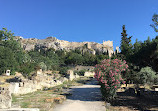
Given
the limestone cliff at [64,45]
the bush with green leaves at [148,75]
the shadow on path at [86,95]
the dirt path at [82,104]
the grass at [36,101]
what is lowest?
the shadow on path at [86,95]

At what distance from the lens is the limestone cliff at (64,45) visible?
99.9 meters

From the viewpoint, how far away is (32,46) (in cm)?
10500

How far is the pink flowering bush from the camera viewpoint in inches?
326

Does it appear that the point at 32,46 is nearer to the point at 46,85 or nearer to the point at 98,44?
the point at 98,44

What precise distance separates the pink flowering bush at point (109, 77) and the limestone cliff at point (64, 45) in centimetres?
8872

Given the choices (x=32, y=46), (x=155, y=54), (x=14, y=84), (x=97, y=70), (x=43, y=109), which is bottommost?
(x=43, y=109)

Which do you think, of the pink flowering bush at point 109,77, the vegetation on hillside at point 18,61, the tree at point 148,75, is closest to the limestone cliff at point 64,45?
the vegetation on hillside at point 18,61

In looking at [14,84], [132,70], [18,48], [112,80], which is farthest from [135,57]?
[18,48]

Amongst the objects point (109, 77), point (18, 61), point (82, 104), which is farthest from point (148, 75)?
point (18, 61)

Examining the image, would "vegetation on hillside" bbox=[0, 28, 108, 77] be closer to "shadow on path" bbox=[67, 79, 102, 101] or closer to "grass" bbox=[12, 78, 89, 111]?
"shadow on path" bbox=[67, 79, 102, 101]

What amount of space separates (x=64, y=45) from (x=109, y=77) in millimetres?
106859

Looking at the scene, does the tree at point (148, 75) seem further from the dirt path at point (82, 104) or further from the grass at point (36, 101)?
the grass at point (36, 101)

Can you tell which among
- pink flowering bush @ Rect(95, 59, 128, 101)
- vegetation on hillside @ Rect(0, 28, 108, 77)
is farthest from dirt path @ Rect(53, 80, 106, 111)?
vegetation on hillside @ Rect(0, 28, 108, 77)

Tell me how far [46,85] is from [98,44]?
328 ft
